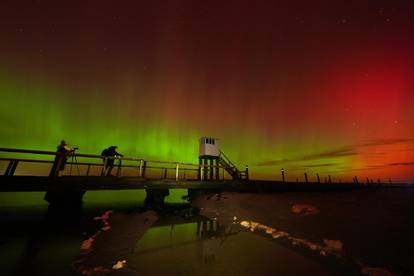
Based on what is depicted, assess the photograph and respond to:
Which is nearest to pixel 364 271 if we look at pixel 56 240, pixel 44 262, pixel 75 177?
pixel 44 262

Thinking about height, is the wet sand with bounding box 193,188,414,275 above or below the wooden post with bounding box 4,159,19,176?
below

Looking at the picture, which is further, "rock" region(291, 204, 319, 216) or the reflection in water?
"rock" region(291, 204, 319, 216)

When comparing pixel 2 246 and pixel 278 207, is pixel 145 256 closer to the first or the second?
pixel 2 246

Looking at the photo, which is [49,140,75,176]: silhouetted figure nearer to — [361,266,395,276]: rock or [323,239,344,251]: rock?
[323,239,344,251]: rock

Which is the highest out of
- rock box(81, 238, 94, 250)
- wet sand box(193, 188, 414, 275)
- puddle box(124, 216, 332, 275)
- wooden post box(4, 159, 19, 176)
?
wooden post box(4, 159, 19, 176)

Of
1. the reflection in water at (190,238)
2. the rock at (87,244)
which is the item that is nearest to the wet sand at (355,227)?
the reflection in water at (190,238)

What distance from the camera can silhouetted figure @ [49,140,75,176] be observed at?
10570 millimetres

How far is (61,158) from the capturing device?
10.7 meters

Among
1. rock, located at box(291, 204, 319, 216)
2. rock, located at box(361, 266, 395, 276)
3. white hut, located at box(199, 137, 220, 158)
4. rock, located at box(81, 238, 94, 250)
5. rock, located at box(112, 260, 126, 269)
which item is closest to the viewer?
rock, located at box(361, 266, 395, 276)

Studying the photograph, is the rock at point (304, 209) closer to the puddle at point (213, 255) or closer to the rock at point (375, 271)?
the puddle at point (213, 255)

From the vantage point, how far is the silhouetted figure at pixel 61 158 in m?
10.6

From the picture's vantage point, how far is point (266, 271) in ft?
16.8

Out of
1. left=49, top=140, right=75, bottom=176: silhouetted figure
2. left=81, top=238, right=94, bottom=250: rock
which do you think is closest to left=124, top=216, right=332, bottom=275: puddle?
left=81, top=238, right=94, bottom=250: rock

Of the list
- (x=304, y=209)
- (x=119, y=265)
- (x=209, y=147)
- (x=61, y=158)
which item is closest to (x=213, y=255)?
(x=119, y=265)
